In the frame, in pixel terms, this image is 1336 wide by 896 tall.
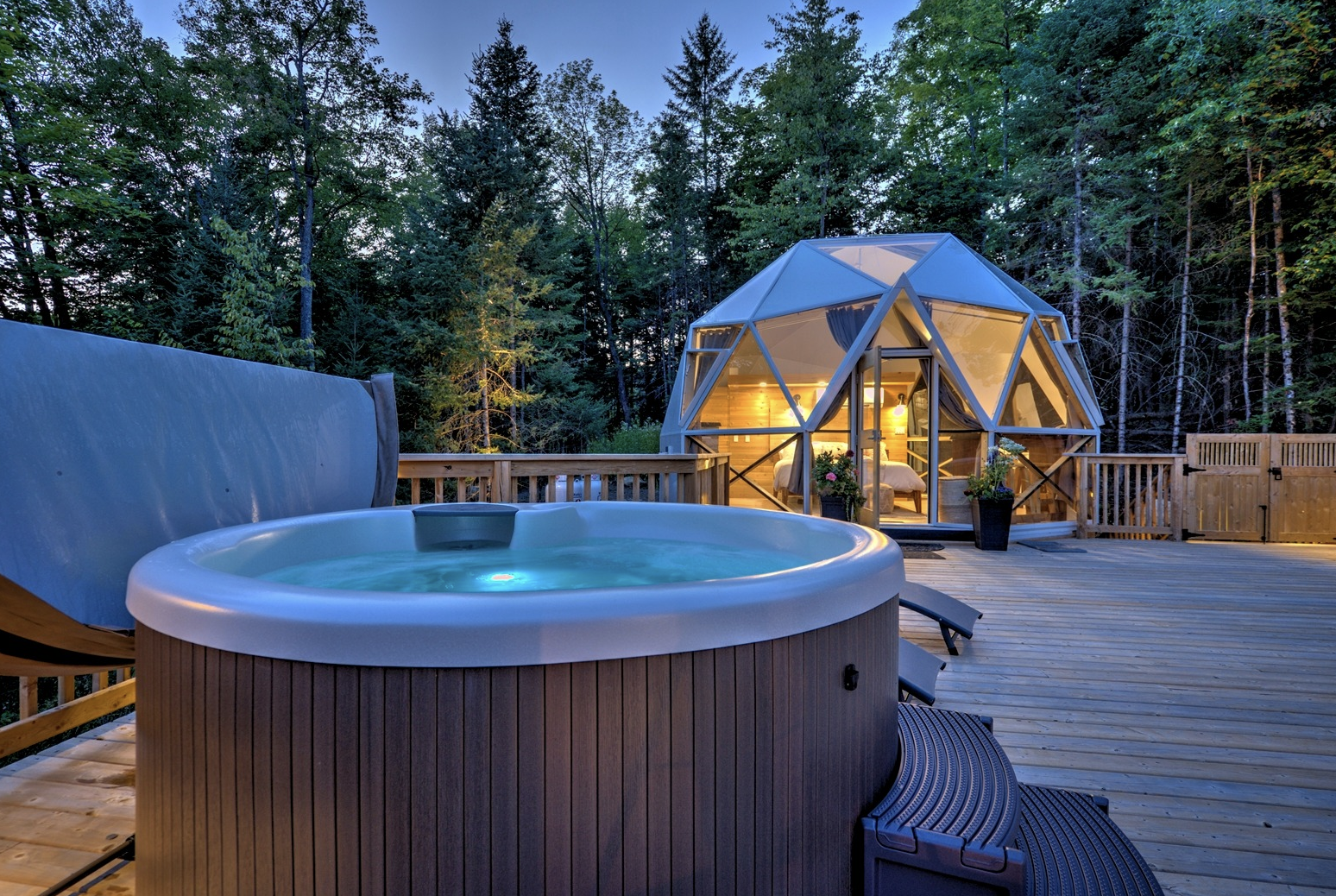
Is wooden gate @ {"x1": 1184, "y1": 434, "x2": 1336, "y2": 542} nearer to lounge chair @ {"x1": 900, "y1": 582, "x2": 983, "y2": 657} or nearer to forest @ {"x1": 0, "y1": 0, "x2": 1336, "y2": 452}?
forest @ {"x1": 0, "y1": 0, "x2": 1336, "y2": 452}

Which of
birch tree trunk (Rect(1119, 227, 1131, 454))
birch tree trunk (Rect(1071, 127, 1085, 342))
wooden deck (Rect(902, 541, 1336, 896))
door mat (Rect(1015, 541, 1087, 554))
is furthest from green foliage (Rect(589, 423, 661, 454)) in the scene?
birch tree trunk (Rect(1119, 227, 1131, 454))

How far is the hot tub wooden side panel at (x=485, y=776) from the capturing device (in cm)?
98

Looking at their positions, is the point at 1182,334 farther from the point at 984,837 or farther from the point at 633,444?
the point at 984,837

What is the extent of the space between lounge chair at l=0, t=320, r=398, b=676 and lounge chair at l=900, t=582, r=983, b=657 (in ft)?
9.68

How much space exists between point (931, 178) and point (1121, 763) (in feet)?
46.7

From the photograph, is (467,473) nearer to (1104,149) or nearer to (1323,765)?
(1323,765)

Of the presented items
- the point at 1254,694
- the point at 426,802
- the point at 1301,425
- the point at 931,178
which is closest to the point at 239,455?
the point at 426,802

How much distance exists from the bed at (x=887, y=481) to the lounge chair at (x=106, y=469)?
5.81 meters

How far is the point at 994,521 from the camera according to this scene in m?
6.26

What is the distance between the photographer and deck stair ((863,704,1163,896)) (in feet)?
4.02

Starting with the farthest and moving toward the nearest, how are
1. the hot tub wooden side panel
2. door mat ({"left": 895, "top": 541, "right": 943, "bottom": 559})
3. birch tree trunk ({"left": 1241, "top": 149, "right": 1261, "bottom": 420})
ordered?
birch tree trunk ({"left": 1241, "top": 149, "right": 1261, "bottom": 420})
door mat ({"left": 895, "top": 541, "right": 943, "bottom": 559})
the hot tub wooden side panel

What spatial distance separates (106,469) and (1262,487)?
9.44 m

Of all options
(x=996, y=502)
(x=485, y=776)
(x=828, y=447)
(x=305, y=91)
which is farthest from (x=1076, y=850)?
(x=305, y=91)

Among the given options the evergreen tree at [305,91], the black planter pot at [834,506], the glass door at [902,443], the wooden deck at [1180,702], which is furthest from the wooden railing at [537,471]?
the evergreen tree at [305,91]
